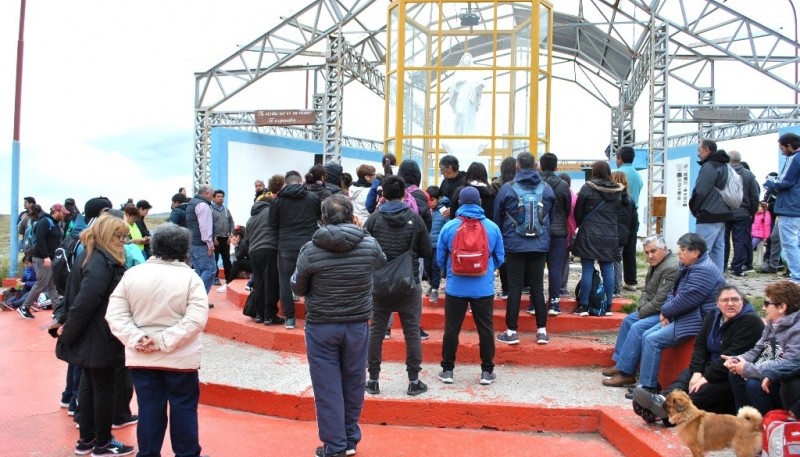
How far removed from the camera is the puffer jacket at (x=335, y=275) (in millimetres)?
4484

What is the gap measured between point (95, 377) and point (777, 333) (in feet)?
14.8

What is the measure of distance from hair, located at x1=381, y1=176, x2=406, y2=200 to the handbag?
526mm

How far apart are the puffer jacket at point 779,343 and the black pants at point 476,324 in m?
1.97

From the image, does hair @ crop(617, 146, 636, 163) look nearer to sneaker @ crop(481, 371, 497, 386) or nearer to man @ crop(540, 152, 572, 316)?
man @ crop(540, 152, 572, 316)

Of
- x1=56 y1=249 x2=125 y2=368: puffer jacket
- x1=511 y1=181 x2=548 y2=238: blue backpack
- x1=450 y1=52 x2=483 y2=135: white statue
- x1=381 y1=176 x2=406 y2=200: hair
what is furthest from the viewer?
x1=450 y1=52 x2=483 y2=135: white statue

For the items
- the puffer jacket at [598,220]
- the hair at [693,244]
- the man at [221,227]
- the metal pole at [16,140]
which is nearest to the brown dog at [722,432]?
the hair at [693,244]

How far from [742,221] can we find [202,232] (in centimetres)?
750

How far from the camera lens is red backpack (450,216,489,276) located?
5.64 meters

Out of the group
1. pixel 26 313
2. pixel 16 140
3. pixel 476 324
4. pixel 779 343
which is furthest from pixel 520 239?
pixel 16 140

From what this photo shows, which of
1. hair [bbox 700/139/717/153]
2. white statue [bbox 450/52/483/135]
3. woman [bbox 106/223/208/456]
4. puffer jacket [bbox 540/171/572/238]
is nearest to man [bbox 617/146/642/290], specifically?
hair [bbox 700/139/717/153]

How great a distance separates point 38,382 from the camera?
272 inches

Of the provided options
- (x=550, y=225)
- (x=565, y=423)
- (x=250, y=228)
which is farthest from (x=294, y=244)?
(x=565, y=423)

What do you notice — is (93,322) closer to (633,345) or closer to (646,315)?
(633,345)

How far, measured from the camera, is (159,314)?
160 inches
